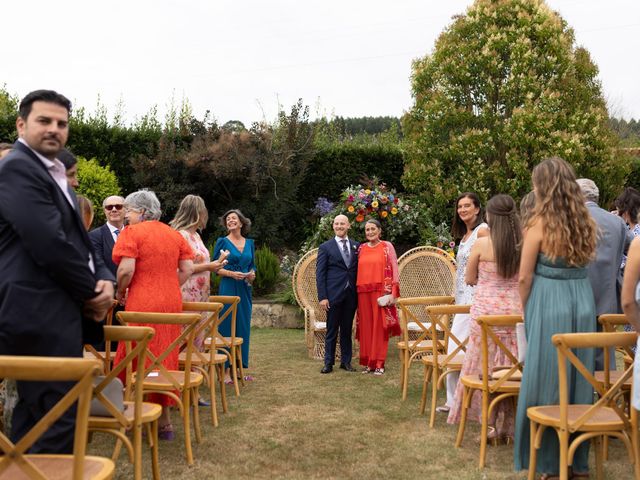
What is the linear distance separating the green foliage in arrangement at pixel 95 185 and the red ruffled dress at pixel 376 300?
203 inches

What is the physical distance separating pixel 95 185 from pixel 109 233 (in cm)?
577

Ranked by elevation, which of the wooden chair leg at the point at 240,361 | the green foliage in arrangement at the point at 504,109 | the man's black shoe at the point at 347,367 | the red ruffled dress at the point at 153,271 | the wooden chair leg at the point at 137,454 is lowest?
the man's black shoe at the point at 347,367

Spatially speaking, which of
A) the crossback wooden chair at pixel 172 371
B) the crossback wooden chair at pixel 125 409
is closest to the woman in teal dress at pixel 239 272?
the crossback wooden chair at pixel 172 371

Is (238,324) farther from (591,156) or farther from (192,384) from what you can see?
(591,156)

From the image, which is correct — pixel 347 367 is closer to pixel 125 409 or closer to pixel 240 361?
pixel 240 361

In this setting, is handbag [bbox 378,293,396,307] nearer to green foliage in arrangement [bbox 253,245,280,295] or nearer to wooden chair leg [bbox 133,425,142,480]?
green foliage in arrangement [bbox 253,245,280,295]

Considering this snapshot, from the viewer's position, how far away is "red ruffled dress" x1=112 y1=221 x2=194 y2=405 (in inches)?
197

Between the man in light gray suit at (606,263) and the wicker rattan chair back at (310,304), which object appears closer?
the man in light gray suit at (606,263)

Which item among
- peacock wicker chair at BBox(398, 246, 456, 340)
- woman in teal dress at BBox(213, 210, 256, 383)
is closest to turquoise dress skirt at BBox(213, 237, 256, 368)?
woman in teal dress at BBox(213, 210, 256, 383)

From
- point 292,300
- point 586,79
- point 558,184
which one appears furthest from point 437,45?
point 558,184

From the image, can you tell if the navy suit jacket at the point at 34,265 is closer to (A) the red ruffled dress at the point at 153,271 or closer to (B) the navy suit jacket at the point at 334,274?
(A) the red ruffled dress at the point at 153,271

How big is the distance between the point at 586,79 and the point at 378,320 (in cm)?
759

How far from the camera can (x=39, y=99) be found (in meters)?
2.94

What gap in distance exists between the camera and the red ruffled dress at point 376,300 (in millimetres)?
8211
